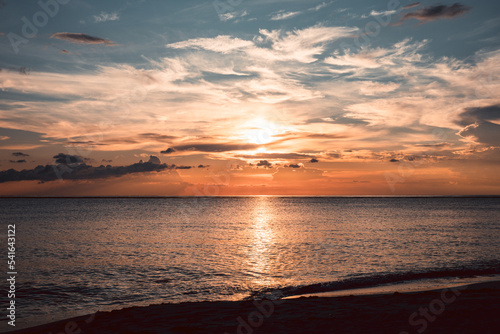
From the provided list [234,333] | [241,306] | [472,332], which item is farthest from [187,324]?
[472,332]

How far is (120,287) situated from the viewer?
24.2 metres

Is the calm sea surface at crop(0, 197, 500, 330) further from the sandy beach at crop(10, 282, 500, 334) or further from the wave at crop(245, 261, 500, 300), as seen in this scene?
the sandy beach at crop(10, 282, 500, 334)

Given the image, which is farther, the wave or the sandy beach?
the wave

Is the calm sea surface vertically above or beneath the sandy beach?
beneath

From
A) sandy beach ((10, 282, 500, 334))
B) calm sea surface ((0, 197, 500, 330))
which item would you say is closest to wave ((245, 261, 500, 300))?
calm sea surface ((0, 197, 500, 330))

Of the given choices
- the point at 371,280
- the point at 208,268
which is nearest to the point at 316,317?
the point at 371,280

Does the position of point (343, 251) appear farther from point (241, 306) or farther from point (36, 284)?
point (36, 284)

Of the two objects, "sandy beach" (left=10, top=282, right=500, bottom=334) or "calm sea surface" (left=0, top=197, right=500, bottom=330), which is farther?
"calm sea surface" (left=0, top=197, right=500, bottom=330)

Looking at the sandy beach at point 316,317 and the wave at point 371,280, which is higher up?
the sandy beach at point 316,317

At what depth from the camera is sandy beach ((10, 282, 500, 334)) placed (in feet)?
43.7

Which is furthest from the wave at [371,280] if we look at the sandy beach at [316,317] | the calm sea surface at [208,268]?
the sandy beach at [316,317]

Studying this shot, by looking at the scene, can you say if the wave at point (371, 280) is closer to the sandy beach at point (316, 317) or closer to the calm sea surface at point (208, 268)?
the calm sea surface at point (208, 268)

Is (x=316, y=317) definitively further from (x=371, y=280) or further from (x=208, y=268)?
(x=208, y=268)

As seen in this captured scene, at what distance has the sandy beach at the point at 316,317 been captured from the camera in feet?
43.7
